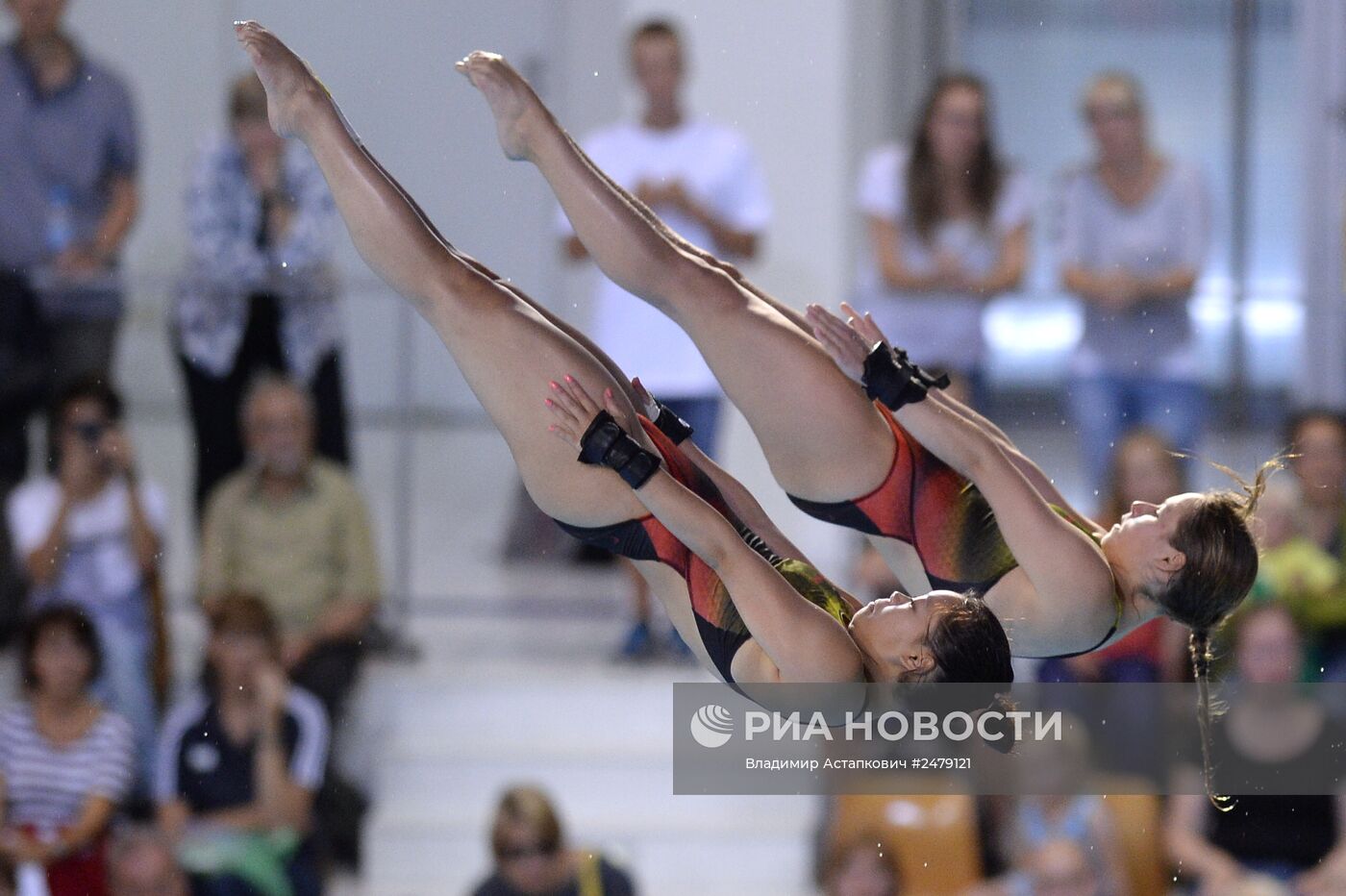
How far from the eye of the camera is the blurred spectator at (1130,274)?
429cm

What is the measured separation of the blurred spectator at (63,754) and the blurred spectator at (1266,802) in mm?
2405

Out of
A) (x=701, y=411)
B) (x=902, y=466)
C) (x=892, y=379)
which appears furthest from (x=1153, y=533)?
(x=701, y=411)

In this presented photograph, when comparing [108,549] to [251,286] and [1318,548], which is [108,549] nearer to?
[251,286]

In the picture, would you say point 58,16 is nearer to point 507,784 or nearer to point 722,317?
point 507,784

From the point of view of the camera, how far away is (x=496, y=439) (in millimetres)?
5594

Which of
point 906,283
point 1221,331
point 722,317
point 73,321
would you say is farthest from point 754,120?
point 722,317

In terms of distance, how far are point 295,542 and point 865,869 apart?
1.50 m

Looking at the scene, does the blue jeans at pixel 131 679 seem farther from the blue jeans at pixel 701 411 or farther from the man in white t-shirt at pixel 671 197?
the blue jeans at pixel 701 411

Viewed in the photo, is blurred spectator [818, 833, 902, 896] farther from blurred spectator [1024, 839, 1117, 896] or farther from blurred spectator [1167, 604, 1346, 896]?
blurred spectator [1167, 604, 1346, 896]

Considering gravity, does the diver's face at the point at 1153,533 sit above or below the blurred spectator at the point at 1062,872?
above

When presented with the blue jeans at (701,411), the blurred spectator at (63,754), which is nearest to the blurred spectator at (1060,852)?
the blue jeans at (701,411)

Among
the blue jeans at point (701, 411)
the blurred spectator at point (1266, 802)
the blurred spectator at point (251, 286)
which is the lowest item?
the blurred spectator at point (1266, 802)

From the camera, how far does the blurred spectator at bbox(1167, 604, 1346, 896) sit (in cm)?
399

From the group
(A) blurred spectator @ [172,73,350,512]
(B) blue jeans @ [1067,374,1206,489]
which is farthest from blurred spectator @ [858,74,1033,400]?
(A) blurred spectator @ [172,73,350,512]
